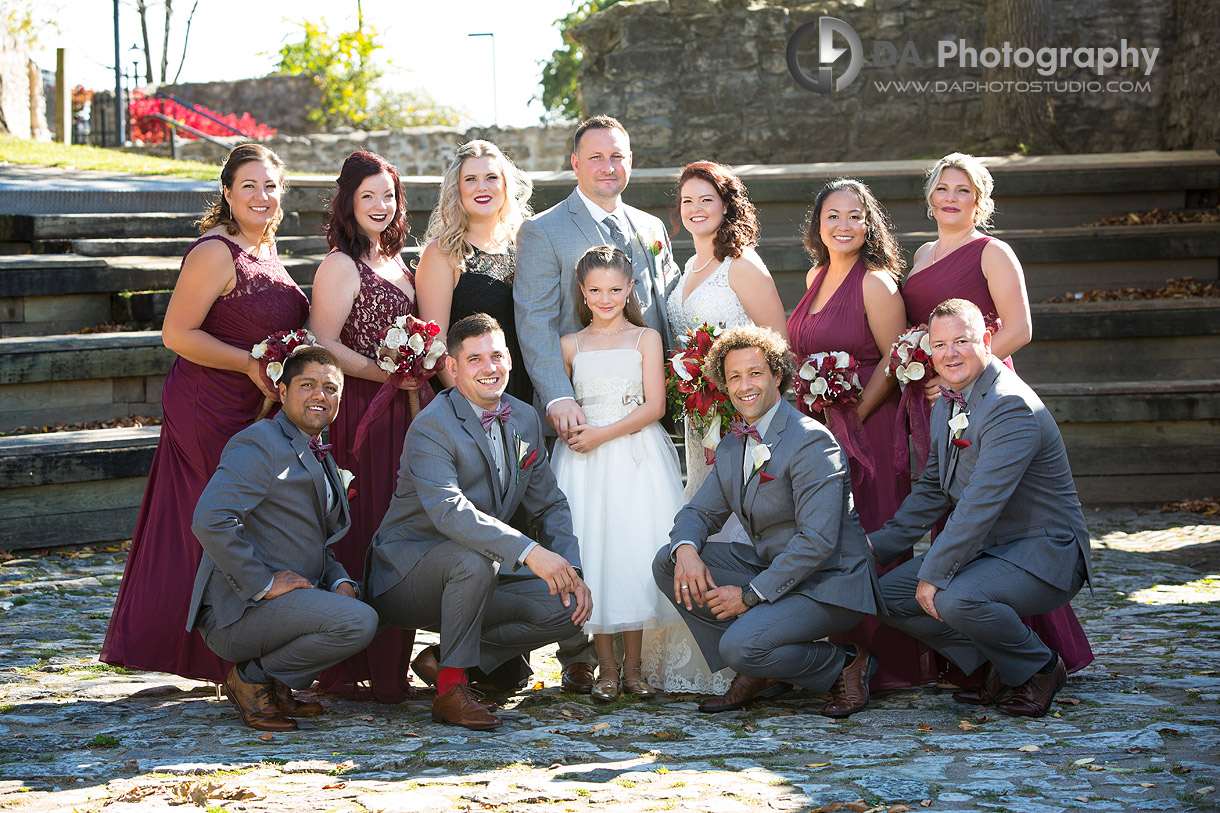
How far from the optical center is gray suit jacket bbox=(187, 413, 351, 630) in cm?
390

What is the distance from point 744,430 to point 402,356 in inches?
53.7

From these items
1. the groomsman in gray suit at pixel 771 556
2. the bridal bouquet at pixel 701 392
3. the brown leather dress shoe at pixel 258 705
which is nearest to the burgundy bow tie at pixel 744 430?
the groomsman in gray suit at pixel 771 556

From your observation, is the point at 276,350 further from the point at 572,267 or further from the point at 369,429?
the point at 572,267

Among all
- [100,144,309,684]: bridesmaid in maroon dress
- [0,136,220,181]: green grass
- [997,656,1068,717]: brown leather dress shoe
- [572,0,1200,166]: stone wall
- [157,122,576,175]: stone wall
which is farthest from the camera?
[157,122,576,175]: stone wall

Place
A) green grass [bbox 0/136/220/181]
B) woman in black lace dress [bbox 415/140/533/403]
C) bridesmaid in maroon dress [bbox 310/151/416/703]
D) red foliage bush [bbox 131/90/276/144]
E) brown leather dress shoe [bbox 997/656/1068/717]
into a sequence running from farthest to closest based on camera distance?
1. red foliage bush [bbox 131/90/276/144]
2. green grass [bbox 0/136/220/181]
3. woman in black lace dress [bbox 415/140/533/403]
4. bridesmaid in maroon dress [bbox 310/151/416/703]
5. brown leather dress shoe [bbox 997/656/1068/717]

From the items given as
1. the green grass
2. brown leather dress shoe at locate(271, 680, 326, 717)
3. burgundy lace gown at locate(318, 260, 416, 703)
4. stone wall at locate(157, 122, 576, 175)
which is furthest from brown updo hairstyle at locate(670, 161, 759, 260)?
stone wall at locate(157, 122, 576, 175)

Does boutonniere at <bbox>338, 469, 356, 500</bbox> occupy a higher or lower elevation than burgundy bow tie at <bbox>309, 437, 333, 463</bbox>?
lower

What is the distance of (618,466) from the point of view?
459 centimetres

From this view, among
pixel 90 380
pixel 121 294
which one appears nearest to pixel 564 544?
pixel 90 380

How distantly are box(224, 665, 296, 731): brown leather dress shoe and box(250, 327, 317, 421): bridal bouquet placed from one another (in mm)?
1021

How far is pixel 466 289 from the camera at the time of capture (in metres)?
4.82

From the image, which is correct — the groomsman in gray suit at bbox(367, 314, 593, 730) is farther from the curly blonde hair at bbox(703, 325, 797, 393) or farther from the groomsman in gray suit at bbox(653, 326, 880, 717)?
the curly blonde hair at bbox(703, 325, 797, 393)

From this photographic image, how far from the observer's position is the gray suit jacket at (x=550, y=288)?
466 cm

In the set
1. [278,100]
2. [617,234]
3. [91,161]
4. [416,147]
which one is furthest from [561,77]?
[617,234]
